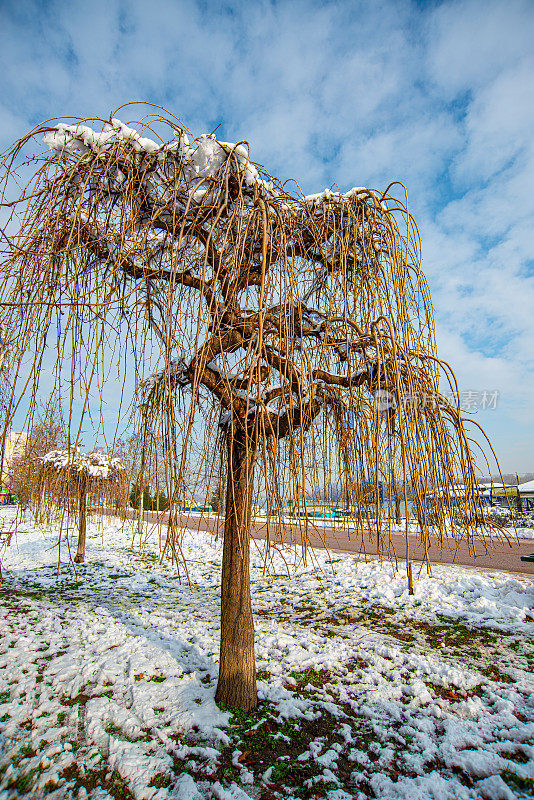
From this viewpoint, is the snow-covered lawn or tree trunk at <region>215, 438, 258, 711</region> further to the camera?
tree trunk at <region>215, 438, 258, 711</region>

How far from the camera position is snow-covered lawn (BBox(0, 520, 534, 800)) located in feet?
7.36

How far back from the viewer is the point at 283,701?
3043 mm

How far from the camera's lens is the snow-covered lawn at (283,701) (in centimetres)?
224

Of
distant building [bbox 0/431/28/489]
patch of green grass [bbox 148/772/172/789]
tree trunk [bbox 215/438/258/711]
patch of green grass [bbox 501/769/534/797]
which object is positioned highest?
distant building [bbox 0/431/28/489]

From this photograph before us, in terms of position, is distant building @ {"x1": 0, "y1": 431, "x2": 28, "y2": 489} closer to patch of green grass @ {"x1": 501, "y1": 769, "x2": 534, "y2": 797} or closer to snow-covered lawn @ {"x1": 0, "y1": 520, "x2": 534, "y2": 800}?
snow-covered lawn @ {"x1": 0, "y1": 520, "x2": 534, "y2": 800}

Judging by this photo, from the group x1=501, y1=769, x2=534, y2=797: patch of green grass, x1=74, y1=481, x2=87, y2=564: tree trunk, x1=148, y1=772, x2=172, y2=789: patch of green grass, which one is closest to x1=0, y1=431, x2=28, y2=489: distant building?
x1=148, y1=772, x2=172, y2=789: patch of green grass

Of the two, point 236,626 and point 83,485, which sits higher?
point 83,485

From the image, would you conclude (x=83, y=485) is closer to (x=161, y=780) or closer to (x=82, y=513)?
(x=82, y=513)

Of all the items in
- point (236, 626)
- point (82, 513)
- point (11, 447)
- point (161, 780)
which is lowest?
point (161, 780)

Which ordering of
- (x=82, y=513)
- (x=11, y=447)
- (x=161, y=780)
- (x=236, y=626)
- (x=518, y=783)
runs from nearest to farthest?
(x=518, y=783)
(x=161, y=780)
(x=11, y=447)
(x=236, y=626)
(x=82, y=513)

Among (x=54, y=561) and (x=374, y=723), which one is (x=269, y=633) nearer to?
(x=374, y=723)

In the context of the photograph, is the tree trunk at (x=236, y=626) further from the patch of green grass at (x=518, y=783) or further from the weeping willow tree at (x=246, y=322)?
the patch of green grass at (x=518, y=783)

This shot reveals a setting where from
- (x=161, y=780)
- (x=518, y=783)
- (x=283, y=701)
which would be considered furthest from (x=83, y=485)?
(x=518, y=783)

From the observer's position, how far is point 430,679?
3369 mm
